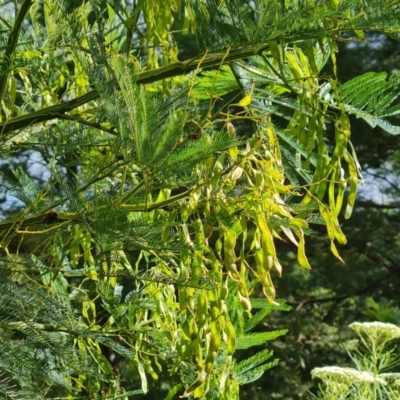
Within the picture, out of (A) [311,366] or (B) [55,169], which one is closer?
(B) [55,169]

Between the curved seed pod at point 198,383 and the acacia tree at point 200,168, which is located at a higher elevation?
the acacia tree at point 200,168

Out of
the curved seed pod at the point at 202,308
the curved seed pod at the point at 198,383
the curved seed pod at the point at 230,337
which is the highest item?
the curved seed pod at the point at 202,308

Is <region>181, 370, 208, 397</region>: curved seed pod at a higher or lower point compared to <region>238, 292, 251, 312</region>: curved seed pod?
lower

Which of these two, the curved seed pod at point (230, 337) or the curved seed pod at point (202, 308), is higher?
the curved seed pod at point (202, 308)

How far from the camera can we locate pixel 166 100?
74cm

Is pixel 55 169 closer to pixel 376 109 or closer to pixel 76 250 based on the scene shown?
pixel 76 250

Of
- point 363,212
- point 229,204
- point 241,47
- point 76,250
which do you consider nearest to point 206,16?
point 241,47

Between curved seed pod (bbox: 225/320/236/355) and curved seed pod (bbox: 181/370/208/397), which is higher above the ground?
curved seed pod (bbox: 225/320/236/355)

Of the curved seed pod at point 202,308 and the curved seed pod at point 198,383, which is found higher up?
the curved seed pod at point 202,308

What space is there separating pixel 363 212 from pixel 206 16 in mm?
4137

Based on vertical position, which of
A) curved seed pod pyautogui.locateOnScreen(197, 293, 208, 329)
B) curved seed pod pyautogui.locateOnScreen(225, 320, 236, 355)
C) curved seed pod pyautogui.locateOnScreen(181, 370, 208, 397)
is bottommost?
curved seed pod pyautogui.locateOnScreen(181, 370, 208, 397)

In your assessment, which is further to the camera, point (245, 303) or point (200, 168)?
point (200, 168)

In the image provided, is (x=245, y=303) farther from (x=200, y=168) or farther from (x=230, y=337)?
(x=200, y=168)

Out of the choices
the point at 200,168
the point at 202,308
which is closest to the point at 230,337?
the point at 202,308
